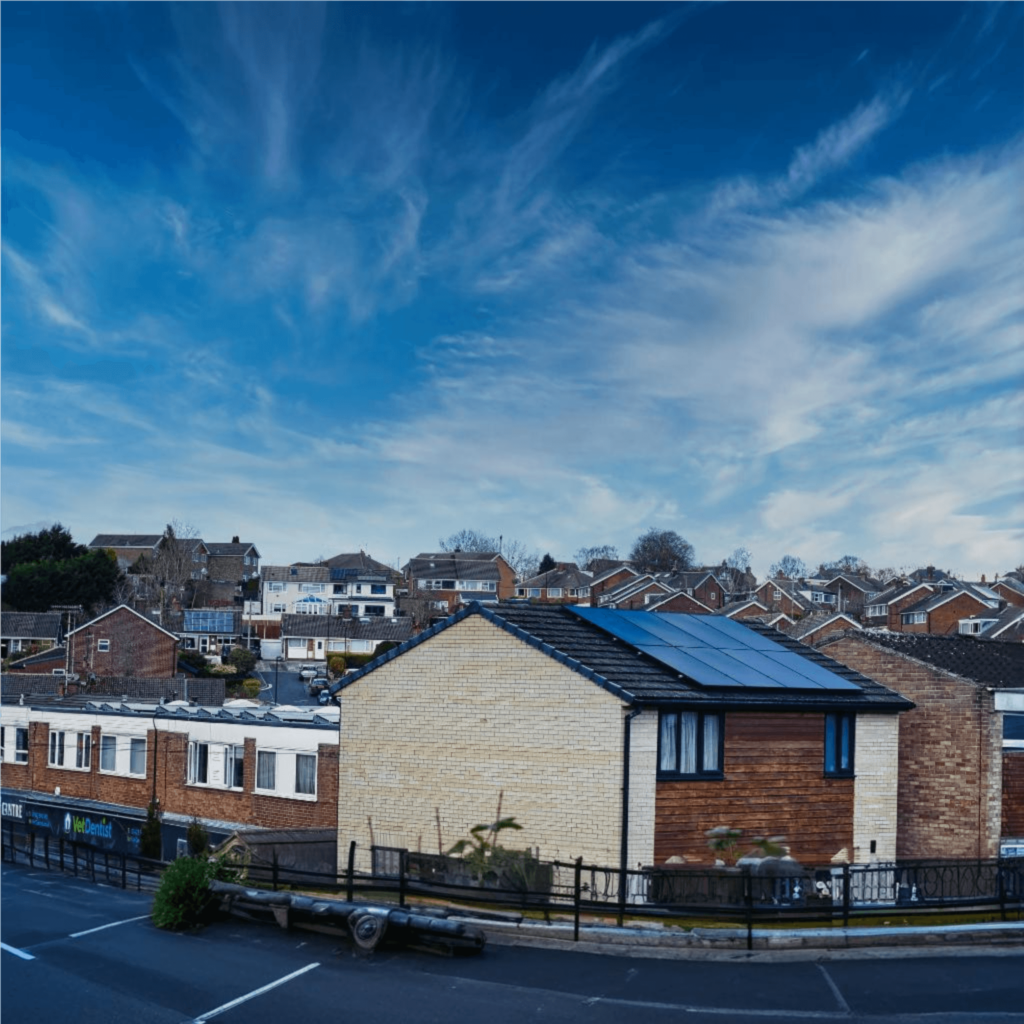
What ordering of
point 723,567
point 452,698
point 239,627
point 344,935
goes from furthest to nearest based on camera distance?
point 723,567 → point 239,627 → point 452,698 → point 344,935

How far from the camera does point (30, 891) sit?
27.1 m

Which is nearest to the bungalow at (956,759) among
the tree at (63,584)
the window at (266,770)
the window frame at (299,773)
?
the window frame at (299,773)

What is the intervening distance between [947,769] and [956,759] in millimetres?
318

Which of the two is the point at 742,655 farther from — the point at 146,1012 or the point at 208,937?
the point at 146,1012

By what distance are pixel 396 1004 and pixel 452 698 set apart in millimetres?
10016

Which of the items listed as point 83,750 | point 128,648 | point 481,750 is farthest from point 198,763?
point 128,648

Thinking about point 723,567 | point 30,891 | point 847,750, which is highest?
point 723,567

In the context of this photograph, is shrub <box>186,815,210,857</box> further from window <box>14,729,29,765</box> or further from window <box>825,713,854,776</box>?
window <box>825,713,854,776</box>

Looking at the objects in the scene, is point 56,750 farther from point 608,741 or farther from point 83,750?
point 608,741

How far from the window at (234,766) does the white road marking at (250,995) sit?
20406 millimetres

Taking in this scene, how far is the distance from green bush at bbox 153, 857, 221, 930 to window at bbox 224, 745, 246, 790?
54.8 ft

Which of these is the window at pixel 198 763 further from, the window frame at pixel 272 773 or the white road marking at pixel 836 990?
the white road marking at pixel 836 990

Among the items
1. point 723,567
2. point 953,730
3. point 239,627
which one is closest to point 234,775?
point 953,730

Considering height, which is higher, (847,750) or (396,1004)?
(847,750)
